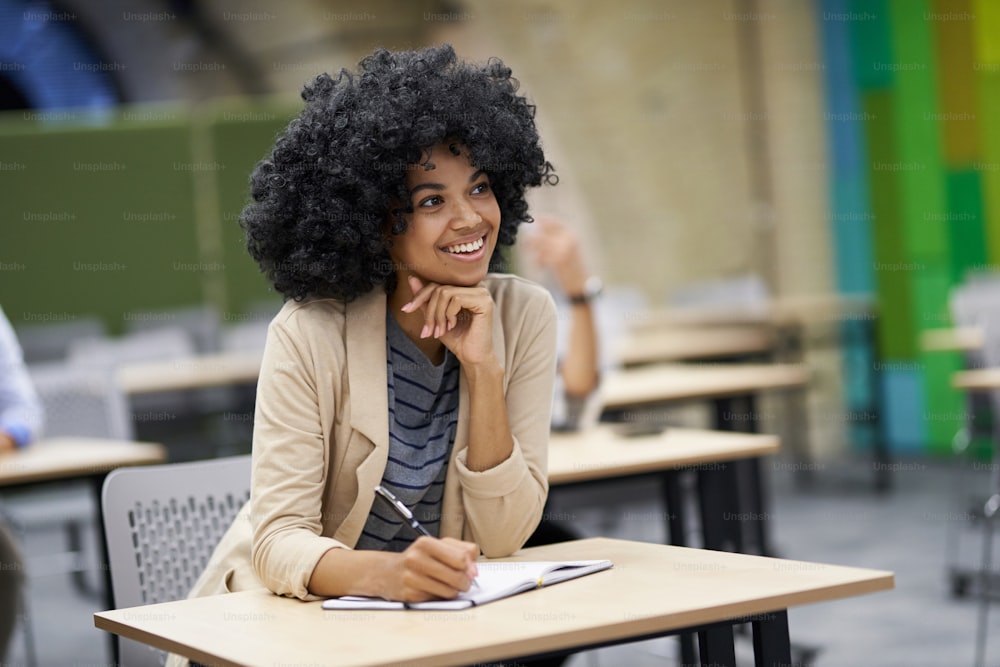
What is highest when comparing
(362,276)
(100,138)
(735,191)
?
(100,138)

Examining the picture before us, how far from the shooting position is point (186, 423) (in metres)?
6.66

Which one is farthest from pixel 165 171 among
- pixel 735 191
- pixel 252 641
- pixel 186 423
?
pixel 252 641

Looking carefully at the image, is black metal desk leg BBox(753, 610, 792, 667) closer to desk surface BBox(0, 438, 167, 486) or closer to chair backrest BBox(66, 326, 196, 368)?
desk surface BBox(0, 438, 167, 486)

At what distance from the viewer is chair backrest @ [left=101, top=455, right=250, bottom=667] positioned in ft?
6.99

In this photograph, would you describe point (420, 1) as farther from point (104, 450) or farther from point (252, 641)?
point (252, 641)

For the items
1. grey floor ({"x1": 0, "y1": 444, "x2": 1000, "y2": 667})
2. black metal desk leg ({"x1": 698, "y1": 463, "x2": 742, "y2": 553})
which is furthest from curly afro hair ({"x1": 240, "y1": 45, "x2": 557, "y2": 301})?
grey floor ({"x1": 0, "y1": 444, "x2": 1000, "y2": 667})

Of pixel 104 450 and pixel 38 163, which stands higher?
pixel 38 163

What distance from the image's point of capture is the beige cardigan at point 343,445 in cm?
179

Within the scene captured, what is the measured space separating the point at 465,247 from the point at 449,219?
0.19ft

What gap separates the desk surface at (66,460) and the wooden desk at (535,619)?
155cm

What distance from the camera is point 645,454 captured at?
9.18 ft

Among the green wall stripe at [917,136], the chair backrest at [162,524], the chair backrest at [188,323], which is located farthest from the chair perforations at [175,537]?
the green wall stripe at [917,136]

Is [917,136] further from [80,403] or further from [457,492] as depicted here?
[457,492]

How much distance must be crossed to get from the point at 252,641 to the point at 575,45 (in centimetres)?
684
